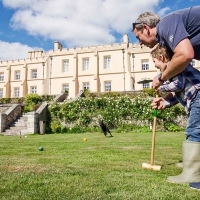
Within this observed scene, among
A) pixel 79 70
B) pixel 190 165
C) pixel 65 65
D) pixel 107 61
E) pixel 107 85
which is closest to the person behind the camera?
pixel 190 165

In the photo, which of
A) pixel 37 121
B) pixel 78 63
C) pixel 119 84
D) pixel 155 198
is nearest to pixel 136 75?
pixel 119 84

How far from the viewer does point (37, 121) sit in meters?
17.2

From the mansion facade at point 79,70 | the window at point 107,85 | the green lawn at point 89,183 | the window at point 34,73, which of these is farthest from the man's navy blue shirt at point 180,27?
the window at point 34,73

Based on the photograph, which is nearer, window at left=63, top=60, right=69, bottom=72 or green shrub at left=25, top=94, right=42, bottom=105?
green shrub at left=25, top=94, right=42, bottom=105

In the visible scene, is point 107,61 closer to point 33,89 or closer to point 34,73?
point 34,73

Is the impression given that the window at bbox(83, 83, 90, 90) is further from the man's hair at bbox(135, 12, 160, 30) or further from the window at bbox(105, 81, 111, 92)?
the man's hair at bbox(135, 12, 160, 30)

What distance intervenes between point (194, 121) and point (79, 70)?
3627cm

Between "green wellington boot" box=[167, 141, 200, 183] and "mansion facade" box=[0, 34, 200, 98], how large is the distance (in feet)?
104

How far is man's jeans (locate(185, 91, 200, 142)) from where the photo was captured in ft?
10.2

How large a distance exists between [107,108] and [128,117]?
1.62 m

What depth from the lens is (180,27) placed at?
8.83 feet

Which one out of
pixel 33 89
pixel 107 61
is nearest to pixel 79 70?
pixel 107 61

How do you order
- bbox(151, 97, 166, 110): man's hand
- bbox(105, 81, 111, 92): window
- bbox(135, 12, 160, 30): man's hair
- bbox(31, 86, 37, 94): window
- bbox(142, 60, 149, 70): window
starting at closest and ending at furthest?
bbox(135, 12, 160, 30): man's hair
bbox(151, 97, 166, 110): man's hand
bbox(142, 60, 149, 70): window
bbox(105, 81, 111, 92): window
bbox(31, 86, 37, 94): window

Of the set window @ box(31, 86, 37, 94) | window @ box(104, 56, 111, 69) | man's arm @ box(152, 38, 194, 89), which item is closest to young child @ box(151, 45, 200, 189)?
man's arm @ box(152, 38, 194, 89)
